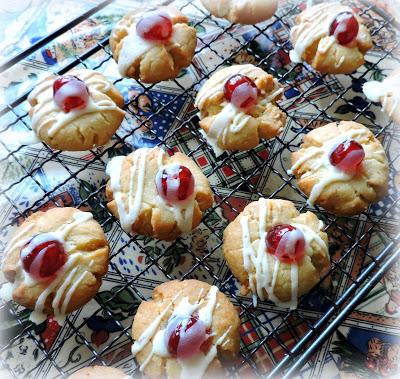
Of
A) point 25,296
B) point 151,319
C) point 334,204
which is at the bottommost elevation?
point 334,204

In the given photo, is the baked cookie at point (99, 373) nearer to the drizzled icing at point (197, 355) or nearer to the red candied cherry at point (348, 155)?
the drizzled icing at point (197, 355)

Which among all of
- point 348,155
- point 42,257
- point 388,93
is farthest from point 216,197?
point 388,93

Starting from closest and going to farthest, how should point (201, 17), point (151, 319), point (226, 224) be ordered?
point (151, 319)
point (226, 224)
point (201, 17)

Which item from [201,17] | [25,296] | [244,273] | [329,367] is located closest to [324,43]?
[201,17]

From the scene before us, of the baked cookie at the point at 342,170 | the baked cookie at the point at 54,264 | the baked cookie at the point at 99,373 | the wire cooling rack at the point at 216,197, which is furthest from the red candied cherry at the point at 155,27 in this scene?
the baked cookie at the point at 99,373

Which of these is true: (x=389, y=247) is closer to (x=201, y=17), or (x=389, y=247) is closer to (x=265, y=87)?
(x=265, y=87)

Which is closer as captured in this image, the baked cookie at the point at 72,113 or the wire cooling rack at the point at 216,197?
the wire cooling rack at the point at 216,197

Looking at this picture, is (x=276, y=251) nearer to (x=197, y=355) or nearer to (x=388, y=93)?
(x=197, y=355)
